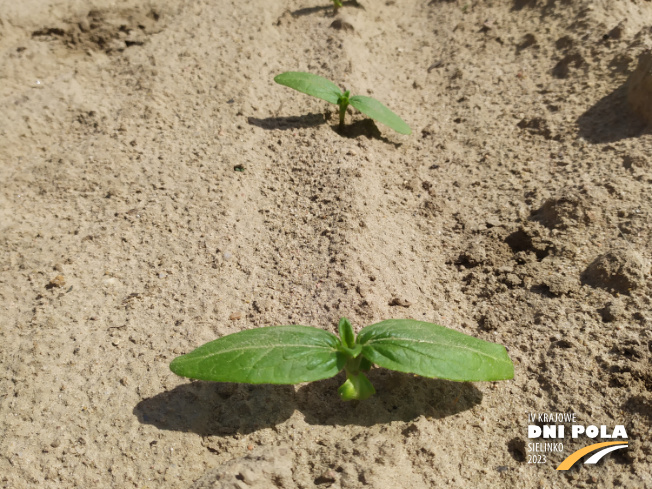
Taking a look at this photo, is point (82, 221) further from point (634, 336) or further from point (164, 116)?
point (634, 336)

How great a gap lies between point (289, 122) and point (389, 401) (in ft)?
5.48

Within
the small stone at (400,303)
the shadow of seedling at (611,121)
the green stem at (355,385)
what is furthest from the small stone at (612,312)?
the shadow of seedling at (611,121)

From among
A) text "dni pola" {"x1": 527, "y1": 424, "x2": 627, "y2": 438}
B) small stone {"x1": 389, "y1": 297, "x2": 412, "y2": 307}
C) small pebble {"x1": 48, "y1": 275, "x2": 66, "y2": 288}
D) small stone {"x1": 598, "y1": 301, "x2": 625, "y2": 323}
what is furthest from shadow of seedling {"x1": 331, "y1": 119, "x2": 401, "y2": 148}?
text "dni pola" {"x1": 527, "y1": 424, "x2": 627, "y2": 438}

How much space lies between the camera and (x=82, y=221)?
2416mm

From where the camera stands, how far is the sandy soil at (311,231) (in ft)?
5.36

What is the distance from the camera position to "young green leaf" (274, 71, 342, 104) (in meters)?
2.66

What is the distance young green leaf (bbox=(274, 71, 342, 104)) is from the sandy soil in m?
0.20

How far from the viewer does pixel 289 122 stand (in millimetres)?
2865

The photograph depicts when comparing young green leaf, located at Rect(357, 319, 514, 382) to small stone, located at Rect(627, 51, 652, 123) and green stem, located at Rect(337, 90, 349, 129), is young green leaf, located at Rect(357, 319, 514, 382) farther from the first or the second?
small stone, located at Rect(627, 51, 652, 123)

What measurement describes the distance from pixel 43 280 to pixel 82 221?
353mm

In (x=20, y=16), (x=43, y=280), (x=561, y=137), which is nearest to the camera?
(x=43, y=280)

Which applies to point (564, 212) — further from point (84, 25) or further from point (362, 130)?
point (84, 25)

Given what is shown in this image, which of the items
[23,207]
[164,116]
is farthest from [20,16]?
[23,207]

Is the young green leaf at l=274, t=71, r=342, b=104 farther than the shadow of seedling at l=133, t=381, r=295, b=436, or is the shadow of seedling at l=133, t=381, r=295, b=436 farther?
the young green leaf at l=274, t=71, r=342, b=104
